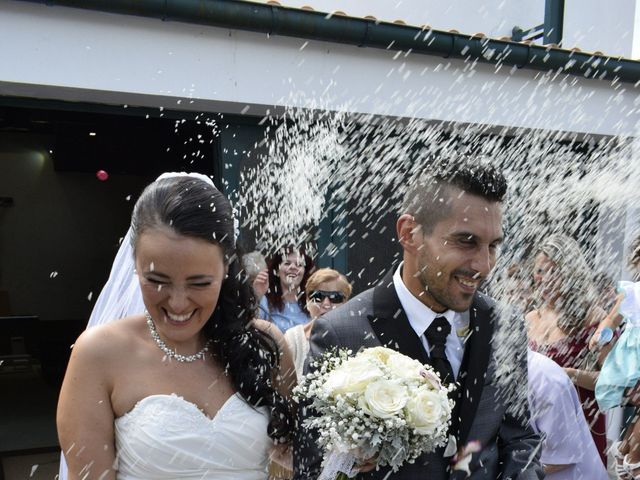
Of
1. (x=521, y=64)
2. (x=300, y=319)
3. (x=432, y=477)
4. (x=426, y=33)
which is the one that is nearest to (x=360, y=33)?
(x=426, y=33)

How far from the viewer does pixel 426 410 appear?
1.88 m

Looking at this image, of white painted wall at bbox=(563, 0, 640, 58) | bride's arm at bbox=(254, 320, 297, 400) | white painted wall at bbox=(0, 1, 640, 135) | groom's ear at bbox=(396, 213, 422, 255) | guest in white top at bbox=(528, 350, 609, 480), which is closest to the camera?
groom's ear at bbox=(396, 213, 422, 255)

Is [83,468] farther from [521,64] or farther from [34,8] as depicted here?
[521,64]

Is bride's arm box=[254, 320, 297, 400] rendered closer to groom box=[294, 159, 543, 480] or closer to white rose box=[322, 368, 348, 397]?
groom box=[294, 159, 543, 480]

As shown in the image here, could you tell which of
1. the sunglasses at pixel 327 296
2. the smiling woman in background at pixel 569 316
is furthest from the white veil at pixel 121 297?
the smiling woman in background at pixel 569 316

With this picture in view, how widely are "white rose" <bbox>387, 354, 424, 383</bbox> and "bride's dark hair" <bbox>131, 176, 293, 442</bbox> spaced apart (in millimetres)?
704

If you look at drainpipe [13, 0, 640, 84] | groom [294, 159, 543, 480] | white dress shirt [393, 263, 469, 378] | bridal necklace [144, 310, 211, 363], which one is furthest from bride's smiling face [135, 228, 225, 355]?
drainpipe [13, 0, 640, 84]

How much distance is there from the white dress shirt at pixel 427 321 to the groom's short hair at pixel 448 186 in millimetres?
250

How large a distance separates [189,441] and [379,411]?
33.9 inches

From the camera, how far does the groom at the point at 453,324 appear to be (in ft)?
7.36

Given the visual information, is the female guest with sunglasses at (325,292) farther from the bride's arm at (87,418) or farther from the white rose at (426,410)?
the white rose at (426,410)

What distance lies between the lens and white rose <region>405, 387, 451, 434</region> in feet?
6.12

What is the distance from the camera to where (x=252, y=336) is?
261 centimetres

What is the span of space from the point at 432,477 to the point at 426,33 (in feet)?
16.8
